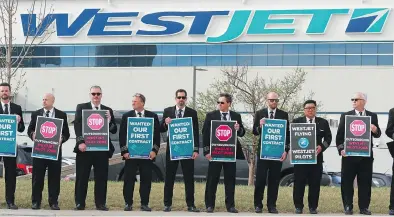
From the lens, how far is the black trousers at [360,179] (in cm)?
1148

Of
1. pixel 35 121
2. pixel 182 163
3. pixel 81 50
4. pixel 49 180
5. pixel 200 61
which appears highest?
pixel 81 50

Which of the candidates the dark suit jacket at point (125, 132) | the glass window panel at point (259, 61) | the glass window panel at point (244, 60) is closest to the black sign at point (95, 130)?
the dark suit jacket at point (125, 132)

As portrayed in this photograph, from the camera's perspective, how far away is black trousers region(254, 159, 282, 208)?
11.5 meters

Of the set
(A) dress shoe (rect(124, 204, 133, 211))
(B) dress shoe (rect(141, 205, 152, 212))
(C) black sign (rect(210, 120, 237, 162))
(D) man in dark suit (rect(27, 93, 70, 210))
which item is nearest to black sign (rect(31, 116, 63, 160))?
(D) man in dark suit (rect(27, 93, 70, 210))

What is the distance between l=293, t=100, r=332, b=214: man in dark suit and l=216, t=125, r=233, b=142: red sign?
4.15 ft

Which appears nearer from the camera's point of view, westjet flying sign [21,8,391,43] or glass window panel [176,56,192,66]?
westjet flying sign [21,8,391,43]

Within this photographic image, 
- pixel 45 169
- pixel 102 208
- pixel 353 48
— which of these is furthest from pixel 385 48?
pixel 45 169

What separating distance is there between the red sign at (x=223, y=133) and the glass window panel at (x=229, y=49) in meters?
33.3

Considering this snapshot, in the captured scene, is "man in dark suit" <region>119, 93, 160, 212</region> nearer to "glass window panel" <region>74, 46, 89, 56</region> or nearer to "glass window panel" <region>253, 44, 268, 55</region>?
"glass window panel" <region>253, 44, 268, 55</region>

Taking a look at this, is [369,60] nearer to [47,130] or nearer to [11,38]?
[11,38]

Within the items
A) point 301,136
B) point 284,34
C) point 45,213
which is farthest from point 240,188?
point 284,34

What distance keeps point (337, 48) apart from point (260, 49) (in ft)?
17.3

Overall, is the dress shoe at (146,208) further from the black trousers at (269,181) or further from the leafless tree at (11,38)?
the leafless tree at (11,38)

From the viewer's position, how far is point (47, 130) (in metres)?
11.3
